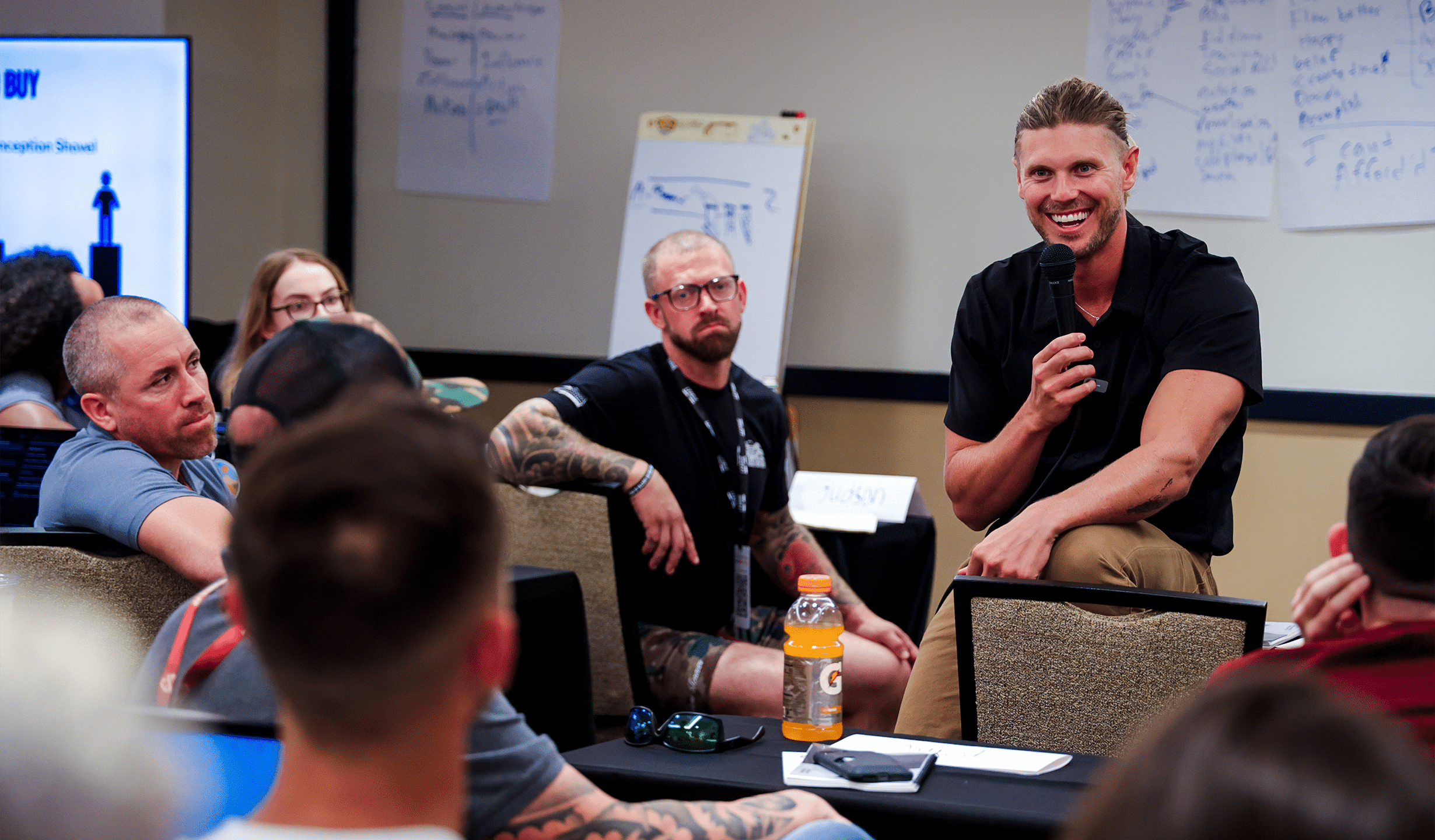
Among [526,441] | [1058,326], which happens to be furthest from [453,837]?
[526,441]

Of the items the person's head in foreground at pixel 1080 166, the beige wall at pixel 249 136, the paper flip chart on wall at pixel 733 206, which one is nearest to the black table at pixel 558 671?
the person's head in foreground at pixel 1080 166

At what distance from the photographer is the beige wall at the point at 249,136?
432 centimetres

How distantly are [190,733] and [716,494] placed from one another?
5.43 feet

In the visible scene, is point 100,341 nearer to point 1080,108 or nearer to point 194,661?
point 194,661

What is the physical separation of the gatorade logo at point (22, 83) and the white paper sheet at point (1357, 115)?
3928 mm

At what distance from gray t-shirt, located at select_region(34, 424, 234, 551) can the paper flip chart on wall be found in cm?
222

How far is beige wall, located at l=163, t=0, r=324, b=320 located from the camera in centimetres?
432

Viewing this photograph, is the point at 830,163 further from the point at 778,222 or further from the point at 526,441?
the point at 526,441

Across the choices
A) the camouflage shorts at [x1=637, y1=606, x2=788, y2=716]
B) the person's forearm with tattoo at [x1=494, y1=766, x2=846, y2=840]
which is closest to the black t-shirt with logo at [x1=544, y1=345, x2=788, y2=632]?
the camouflage shorts at [x1=637, y1=606, x2=788, y2=716]

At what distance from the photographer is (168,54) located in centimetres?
372

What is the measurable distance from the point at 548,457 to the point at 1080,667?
1.26m

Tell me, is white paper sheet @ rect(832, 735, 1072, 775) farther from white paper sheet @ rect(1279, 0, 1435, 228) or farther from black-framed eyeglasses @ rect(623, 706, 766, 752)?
white paper sheet @ rect(1279, 0, 1435, 228)

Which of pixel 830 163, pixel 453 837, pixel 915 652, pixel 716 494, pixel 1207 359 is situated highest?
pixel 830 163

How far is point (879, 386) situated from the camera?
4.15m
